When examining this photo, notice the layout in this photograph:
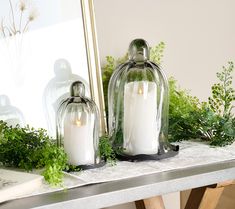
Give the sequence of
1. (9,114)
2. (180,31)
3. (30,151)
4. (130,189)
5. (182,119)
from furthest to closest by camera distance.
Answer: (180,31), (182,119), (9,114), (30,151), (130,189)

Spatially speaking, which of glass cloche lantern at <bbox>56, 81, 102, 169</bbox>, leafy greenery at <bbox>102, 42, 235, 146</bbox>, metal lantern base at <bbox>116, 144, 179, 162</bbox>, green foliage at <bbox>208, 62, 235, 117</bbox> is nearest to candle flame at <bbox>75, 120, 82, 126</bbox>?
glass cloche lantern at <bbox>56, 81, 102, 169</bbox>

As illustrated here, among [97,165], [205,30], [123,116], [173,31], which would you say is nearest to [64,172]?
[97,165]

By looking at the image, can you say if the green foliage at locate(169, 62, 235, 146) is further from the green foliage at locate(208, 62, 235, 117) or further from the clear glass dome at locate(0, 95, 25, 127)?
the clear glass dome at locate(0, 95, 25, 127)

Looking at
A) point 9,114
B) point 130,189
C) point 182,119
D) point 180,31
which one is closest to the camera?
point 130,189

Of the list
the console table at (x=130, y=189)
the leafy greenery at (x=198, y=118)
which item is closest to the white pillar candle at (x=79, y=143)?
the console table at (x=130, y=189)

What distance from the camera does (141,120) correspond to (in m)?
1.21

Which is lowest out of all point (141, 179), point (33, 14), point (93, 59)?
point (141, 179)

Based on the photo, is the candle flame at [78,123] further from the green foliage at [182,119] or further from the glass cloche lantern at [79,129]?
the green foliage at [182,119]

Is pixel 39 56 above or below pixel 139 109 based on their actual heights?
above

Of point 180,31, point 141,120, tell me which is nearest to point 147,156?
point 141,120

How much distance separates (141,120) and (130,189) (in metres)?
0.23

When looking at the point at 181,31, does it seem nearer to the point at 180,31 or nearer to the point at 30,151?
the point at 180,31

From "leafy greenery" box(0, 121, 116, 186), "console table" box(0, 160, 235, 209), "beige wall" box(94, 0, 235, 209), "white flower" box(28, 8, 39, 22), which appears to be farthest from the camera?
"beige wall" box(94, 0, 235, 209)

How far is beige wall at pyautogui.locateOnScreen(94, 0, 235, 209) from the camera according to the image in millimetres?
1464
